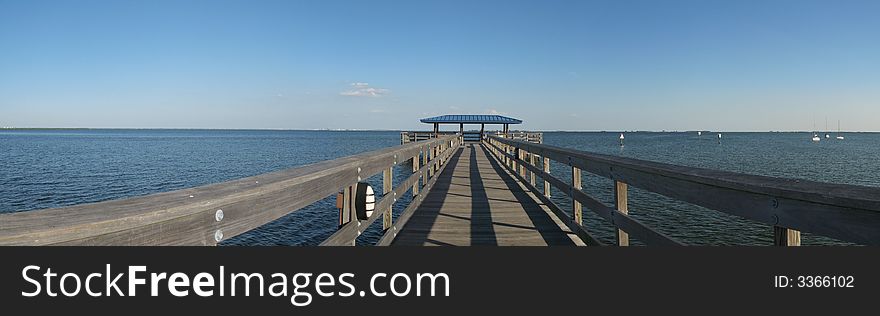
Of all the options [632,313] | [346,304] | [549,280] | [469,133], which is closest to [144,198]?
[346,304]

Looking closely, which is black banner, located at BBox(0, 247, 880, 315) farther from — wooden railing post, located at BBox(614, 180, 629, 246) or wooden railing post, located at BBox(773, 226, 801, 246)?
wooden railing post, located at BBox(614, 180, 629, 246)

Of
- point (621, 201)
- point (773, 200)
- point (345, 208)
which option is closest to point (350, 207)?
point (345, 208)

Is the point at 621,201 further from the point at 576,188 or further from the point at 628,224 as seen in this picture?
the point at 576,188

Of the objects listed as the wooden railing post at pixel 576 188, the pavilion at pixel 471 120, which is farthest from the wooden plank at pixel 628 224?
the pavilion at pixel 471 120

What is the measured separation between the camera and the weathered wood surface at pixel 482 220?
4953mm

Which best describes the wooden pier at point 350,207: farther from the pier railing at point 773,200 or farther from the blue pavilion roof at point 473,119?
the blue pavilion roof at point 473,119

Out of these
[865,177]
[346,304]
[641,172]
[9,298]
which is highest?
[641,172]

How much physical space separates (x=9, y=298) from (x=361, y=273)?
88 cm

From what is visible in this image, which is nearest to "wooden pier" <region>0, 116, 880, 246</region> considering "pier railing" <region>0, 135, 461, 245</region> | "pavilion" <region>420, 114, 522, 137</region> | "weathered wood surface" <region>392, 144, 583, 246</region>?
"pier railing" <region>0, 135, 461, 245</region>

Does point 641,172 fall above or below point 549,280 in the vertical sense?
above

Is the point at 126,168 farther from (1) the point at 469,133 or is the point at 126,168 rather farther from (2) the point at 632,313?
(2) the point at 632,313

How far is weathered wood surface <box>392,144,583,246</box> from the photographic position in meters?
4.95

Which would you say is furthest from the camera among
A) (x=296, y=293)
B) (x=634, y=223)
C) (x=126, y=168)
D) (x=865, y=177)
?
(x=126, y=168)

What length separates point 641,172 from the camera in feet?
Result: 9.66
